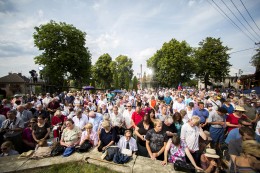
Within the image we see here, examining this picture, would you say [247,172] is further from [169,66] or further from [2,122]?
[169,66]

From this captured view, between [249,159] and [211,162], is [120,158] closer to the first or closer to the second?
[211,162]

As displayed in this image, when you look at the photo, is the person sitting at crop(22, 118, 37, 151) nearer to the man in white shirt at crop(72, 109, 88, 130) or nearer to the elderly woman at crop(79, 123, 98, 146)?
the man in white shirt at crop(72, 109, 88, 130)

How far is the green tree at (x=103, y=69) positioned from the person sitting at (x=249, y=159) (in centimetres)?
5117

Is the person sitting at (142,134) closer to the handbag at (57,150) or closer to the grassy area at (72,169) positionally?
the grassy area at (72,169)

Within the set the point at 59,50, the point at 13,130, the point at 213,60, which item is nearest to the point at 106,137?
the point at 13,130

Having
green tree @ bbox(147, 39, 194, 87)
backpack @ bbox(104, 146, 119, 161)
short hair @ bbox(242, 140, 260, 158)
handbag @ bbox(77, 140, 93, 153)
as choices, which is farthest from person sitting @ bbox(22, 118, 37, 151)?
green tree @ bbox(147, 39, 194, 87)

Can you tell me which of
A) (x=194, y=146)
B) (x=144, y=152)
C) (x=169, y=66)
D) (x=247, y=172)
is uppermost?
(x=169, y=66)

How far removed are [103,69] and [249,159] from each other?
52709 millimetres

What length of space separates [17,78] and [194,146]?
193ft

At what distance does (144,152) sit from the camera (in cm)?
419

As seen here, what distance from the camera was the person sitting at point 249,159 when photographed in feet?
7.10

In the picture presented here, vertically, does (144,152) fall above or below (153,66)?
below

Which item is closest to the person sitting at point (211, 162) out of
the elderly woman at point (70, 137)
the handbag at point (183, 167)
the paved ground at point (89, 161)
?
the handbag at point (183, 167)

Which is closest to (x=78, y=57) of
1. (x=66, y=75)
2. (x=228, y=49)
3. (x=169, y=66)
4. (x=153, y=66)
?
(x=66, y=75)
